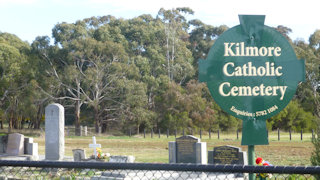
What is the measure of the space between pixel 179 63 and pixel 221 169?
44.9 m

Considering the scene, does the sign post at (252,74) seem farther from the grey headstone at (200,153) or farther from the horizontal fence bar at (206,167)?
the grey headstone at (200,153)

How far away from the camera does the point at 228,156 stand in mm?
13242

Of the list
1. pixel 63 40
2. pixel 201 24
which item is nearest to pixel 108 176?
pixel 63 40

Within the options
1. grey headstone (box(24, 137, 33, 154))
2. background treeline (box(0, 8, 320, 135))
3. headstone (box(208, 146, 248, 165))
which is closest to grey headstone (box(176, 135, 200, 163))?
headstone (box(208, 146, 248, 165))

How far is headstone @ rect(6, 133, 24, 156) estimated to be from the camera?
20.2m

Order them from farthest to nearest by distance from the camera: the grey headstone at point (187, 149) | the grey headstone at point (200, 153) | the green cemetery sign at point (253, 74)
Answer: the grey headstone at point (187, 149)
the grey headstone at point (200, 153)
the green cemetery sign at point (253, 74)

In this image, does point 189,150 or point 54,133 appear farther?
point 54,133

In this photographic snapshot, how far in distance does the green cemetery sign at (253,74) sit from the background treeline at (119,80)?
35970 mm

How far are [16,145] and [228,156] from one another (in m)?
10.8

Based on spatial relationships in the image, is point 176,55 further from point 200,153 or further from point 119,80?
point 200,153

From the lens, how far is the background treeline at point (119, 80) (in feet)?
140

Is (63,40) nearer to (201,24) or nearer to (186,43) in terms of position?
(186,43)

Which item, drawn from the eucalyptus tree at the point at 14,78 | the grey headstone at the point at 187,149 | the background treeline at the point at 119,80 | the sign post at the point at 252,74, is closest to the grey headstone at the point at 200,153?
the grey headstone at the point at 187,149

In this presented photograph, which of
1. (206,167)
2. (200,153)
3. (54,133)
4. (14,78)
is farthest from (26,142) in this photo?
(14,78)
